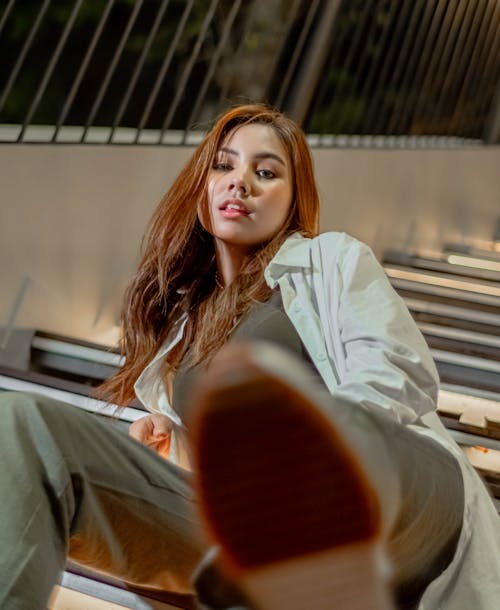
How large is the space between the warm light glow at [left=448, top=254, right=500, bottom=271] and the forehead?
3.14 m

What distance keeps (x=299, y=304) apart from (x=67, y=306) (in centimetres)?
155

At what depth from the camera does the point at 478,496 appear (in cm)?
141

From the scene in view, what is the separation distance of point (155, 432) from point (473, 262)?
11.5 ft

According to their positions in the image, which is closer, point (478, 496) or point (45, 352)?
Result: point (478, 496)

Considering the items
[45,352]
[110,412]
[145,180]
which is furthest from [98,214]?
[110,412]

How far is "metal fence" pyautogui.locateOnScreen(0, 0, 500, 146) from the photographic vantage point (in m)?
3.30

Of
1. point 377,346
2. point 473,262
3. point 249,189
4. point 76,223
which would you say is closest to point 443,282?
point 473,262

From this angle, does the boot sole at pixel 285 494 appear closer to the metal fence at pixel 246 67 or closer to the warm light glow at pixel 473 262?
the metal fence at pixel 246 67

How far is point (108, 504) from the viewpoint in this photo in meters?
1.41

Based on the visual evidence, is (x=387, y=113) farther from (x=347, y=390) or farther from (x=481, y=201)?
(x=347, y=390)

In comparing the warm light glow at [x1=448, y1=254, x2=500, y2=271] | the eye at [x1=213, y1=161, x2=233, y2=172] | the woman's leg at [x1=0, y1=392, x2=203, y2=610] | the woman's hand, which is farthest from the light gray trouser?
the warm light glow at [x1=448, y1=254, x2=500, y2=271]

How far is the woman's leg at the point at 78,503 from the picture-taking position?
1271mm

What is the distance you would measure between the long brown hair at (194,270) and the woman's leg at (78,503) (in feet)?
1.30

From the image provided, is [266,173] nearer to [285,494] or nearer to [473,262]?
[285,494]
